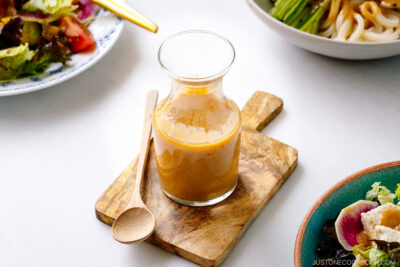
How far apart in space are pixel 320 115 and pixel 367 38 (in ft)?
0.99

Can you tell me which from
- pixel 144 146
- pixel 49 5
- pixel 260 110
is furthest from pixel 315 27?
pixel 49 5

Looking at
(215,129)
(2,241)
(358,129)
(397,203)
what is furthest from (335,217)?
(2,241)

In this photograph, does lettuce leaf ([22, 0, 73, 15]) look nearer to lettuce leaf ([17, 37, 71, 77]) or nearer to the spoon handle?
lettuce leaf ([17, 37, 71, 77])

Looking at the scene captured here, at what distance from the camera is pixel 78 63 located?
1.38 metres

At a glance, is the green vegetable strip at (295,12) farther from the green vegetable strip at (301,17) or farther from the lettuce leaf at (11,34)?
the lettuce leaf at (11,34)

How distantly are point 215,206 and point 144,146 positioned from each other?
0.22 meters

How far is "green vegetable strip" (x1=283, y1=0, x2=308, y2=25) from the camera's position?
1.43 m

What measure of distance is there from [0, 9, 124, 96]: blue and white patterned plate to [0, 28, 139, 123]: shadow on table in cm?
6

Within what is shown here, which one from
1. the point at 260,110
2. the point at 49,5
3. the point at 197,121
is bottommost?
the point at 49,5

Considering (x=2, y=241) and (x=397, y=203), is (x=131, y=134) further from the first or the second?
(x=397, y=203)

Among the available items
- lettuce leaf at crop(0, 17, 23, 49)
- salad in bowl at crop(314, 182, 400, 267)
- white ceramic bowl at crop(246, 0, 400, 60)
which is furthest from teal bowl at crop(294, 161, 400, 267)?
lettuce leaf at crop(0, 17, 23, 49)

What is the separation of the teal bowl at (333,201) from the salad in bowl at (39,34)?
2.68 ft

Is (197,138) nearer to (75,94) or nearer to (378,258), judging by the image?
(378,258)

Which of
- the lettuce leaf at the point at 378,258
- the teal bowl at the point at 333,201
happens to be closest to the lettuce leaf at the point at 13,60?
the teal bowl at the point at 333,201
